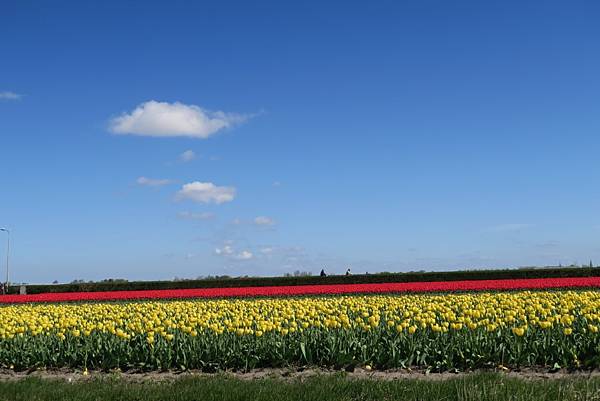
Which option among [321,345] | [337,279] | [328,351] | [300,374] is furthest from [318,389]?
[337,279]

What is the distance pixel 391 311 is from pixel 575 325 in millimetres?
3536

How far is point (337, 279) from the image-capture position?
33.2 metres

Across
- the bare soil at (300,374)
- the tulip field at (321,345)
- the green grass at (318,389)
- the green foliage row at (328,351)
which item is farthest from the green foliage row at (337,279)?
the green grass at (318,389)

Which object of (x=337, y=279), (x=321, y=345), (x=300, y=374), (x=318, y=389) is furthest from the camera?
(x=337, y=279)

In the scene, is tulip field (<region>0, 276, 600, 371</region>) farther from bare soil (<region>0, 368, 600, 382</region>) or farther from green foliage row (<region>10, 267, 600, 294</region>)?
green foliage row (<region>10, 267, 600, 294</region>)

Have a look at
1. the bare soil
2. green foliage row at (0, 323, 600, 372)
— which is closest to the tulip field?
green foliage row at (0, 323, 600, 372)

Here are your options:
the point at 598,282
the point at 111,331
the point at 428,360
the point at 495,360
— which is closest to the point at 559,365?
the point at 495,360

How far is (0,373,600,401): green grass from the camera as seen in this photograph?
6.96 metres

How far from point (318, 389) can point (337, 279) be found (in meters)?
25.8

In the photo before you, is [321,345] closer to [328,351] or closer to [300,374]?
[328,351]

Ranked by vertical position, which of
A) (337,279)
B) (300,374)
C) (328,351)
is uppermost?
(337,279)

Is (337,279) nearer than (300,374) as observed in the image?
No

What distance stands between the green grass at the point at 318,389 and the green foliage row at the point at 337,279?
2486 centimetres

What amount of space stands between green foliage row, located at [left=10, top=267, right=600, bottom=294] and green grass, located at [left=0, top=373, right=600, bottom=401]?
A: 2486 centimetres
